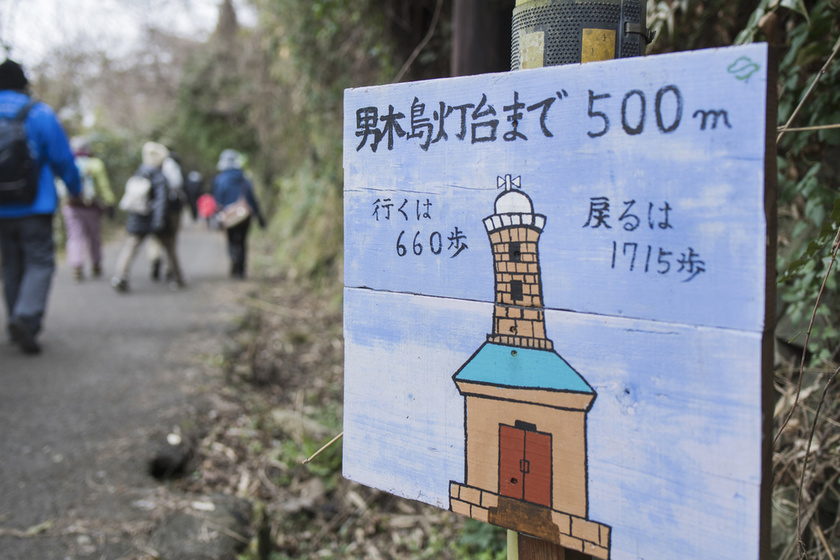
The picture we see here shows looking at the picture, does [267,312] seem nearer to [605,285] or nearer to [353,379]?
[353,379]

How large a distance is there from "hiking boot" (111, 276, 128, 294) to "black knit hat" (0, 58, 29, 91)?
10.3 ft

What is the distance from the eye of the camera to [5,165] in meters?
4.04

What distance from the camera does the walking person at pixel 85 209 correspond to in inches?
294

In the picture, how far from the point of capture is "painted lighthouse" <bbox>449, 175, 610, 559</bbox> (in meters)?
1.07

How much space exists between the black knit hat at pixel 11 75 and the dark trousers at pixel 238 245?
3.73 meters

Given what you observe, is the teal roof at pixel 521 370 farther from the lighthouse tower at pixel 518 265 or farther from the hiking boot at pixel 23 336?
the hiking boot at pixel 23 336

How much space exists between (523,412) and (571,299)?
0.25 m

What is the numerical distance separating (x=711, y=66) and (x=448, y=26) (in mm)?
3575

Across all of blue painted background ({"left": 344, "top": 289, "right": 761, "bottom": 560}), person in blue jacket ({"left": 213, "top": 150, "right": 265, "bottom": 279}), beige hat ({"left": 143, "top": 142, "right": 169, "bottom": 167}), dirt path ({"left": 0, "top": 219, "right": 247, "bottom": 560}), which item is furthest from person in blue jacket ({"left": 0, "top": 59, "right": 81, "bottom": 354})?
blue painted background ({"left": 344, "top": 289, "right": 761, "bottom": 560})

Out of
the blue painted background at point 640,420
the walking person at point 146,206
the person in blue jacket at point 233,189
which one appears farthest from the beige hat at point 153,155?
the blue painted background at point 640,420

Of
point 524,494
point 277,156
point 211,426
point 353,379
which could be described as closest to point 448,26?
point 211,426

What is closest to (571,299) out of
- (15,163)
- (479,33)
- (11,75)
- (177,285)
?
(479,33)

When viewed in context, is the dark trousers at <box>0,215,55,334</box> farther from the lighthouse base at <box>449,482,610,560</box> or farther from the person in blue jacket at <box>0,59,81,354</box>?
the lighthouse base at <box>449,482,610,560</box>

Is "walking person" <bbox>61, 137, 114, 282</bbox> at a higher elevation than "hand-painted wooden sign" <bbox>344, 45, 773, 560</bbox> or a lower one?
higher
